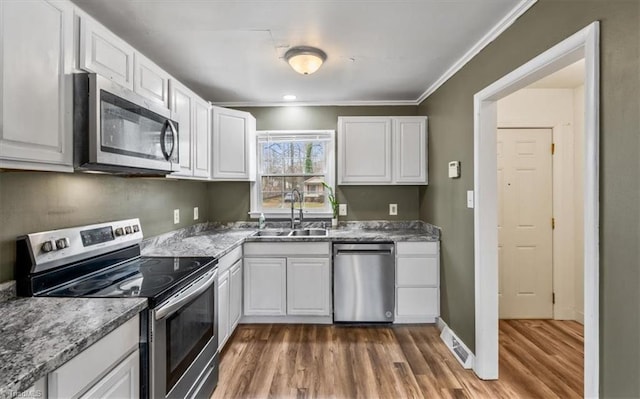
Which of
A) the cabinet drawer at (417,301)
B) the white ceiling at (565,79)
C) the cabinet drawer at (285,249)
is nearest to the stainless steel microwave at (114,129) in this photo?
the cabinet drawer at (285,249)

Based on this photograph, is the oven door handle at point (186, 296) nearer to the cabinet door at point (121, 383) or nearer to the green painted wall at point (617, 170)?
the cabinet door at point (121, 383)

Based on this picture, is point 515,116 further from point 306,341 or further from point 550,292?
point 306,341

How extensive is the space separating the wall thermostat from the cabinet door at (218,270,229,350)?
2.08m

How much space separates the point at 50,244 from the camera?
1.50 metres

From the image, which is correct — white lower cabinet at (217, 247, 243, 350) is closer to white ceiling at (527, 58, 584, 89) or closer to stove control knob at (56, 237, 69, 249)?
stove control knob at (56, 237, 69, 249)

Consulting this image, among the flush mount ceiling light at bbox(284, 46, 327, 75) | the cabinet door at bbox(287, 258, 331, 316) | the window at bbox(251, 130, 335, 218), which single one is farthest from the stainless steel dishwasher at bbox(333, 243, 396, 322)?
the flush mount ceiling light at bbox(284, 46, 327, 75)

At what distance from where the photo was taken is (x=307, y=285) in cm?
307

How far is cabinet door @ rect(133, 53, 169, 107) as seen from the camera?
185cm

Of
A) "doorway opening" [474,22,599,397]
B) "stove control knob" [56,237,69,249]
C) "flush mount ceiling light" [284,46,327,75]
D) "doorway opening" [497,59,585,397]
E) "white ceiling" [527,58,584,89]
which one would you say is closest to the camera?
"doorway opening" [474,22,599,397]

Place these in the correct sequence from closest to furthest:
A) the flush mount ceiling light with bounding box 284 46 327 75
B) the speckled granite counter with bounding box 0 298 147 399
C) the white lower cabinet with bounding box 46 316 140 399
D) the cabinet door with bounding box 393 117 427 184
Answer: the speckled granite counter with bounding box 0 298 147 399
the white lower cabinet with bounding box 46 316 140 399
the flush mount ceiling light with bounding box 284 46 327 75
the cabinet door with bounding box 393 117 427 184

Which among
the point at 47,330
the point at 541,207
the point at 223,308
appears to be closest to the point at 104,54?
the point at 47,330

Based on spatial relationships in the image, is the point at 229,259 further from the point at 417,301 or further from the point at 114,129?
the point at 417,301

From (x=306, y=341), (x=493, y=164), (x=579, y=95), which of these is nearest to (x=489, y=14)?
(x=493, y=164)

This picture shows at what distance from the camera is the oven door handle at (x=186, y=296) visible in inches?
55.3
